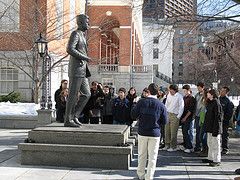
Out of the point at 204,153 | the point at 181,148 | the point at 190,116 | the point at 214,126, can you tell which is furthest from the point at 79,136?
the point at 181,148

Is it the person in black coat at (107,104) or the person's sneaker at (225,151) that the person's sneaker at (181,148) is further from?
the person in black coat at (107,104)

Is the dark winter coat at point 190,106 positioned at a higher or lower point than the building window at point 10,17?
lower

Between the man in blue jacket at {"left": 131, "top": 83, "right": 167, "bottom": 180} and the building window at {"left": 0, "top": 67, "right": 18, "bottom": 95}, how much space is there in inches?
907

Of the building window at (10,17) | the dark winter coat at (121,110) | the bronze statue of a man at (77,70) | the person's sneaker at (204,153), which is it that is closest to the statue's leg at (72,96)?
the bronze statue of a man at (77,70)

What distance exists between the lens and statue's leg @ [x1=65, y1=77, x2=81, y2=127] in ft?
33.3

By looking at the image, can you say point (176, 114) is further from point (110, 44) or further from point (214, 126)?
point (110, 44)

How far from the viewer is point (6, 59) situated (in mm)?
27250

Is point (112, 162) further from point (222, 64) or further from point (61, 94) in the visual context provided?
point (222, 64)

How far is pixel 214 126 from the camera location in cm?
983

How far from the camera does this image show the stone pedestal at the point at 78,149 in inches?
370

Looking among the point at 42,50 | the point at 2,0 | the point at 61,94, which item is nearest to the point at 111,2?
the point at 2,0

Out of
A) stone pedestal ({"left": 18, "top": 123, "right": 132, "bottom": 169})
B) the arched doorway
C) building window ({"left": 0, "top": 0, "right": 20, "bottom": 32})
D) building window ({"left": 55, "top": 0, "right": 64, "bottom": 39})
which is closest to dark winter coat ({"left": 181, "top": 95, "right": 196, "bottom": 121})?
stone pedestal ({"left": 18, "top": 123, "right": 132, "bottom": 169})

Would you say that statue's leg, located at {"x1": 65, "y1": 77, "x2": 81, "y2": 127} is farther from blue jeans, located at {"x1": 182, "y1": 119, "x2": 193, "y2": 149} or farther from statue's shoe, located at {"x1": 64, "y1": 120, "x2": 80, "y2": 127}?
blue jeans, located at {"x1": 182, "y1": 119, "x2": 193, "y2": 149}

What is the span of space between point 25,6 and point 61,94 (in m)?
15.7
